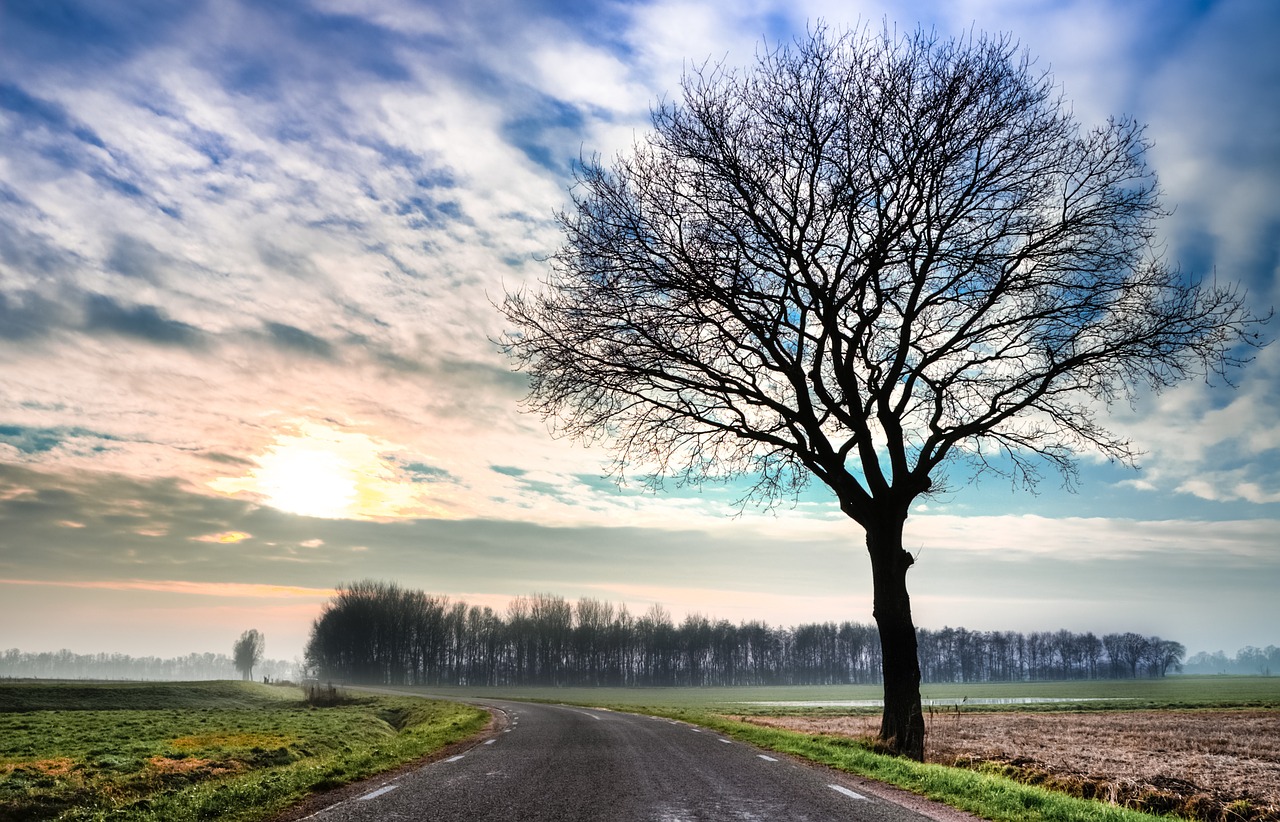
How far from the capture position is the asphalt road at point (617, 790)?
23.7 feet

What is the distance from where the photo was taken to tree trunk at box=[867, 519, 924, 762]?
14406mm

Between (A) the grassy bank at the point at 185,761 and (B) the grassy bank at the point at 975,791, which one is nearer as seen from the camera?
(B) the grassy bank at the point at 975,791

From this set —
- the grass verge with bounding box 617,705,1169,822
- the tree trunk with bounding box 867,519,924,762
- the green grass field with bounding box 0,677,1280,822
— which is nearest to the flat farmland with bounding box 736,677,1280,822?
the tree trunk with bounding box 867,519,924,762

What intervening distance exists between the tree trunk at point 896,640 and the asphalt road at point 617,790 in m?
2.78

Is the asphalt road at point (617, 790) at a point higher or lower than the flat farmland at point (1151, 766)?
higher

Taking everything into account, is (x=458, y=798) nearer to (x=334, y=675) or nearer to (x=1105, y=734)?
(x=1105, y=734)

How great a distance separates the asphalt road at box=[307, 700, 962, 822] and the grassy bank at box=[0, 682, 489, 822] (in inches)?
58.6

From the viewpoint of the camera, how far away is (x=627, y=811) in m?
7.38

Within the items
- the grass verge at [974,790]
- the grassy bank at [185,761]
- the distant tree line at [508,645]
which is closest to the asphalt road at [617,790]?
the grass verge at [974,790]

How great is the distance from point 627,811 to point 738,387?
1043 cm

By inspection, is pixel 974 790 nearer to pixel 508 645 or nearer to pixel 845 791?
pixel 845 791

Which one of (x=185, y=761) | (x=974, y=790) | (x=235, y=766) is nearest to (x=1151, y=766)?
(x=974, y=790)

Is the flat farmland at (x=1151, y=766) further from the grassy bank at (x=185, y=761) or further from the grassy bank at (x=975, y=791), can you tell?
the grassy bank at (x=185, y=761)

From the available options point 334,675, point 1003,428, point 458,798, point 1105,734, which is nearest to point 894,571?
point 1003,428
